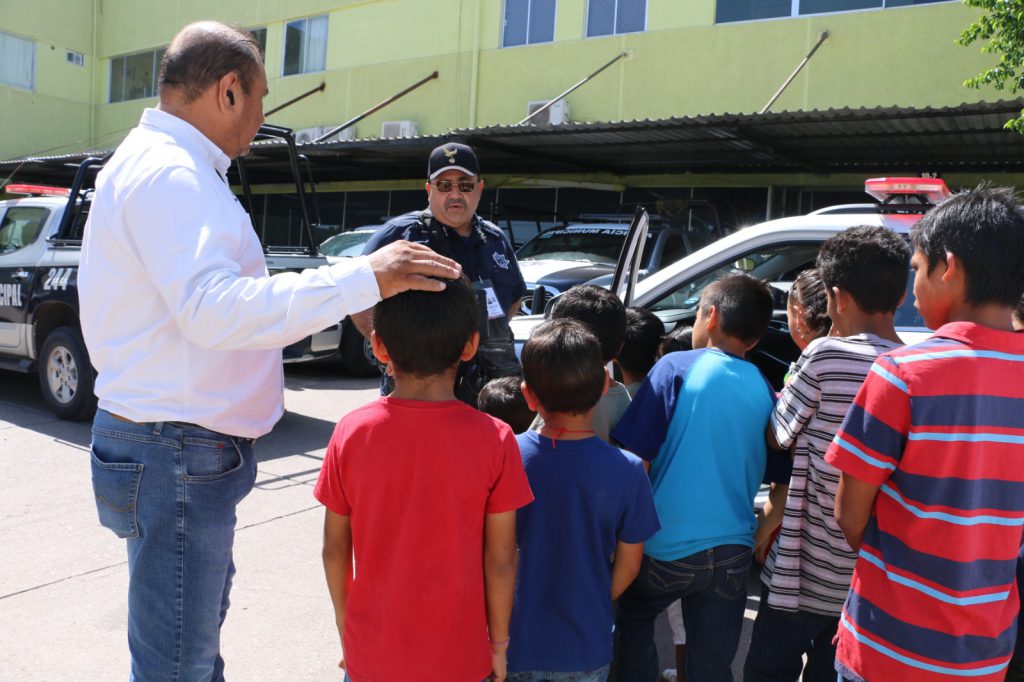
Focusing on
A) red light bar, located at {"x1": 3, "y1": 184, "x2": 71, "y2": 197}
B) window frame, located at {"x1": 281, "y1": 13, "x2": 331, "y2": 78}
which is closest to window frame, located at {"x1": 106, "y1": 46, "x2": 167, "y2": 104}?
window frame, located at {"x1": 281, "y1": 13, "x2": 331, "y2": 78}

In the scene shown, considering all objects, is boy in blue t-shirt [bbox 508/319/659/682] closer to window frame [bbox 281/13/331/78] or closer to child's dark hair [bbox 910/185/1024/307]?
child's dark hair [bbox 910/185/1024/307]

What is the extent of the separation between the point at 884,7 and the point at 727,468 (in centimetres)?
1201

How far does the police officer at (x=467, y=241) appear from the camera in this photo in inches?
132

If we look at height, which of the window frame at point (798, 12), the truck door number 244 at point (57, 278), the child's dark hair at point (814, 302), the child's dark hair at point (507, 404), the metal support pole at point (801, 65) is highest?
the window frame at point (798, 12)

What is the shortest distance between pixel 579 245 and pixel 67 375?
6324mm

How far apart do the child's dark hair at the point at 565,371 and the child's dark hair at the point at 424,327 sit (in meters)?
0.32

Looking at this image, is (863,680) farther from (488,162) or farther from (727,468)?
(488,162)

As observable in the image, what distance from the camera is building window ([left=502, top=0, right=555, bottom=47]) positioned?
50.4 ft

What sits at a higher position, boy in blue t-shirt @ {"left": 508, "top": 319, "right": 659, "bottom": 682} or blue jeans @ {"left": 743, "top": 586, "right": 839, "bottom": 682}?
boy in blue t-shirt @ {"left": 508, "top": 319, "right": 659, "bottom": 682}

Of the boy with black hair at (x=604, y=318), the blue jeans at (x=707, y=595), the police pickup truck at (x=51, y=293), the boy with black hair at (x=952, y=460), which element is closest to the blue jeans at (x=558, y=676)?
the blue jeans at (x=707, y=595)

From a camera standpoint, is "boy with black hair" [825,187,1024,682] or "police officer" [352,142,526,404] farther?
"police officer" [352,142,526,404]

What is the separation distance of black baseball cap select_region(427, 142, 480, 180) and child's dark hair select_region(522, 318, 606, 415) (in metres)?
1.46

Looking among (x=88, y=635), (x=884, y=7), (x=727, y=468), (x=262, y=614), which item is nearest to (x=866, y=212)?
(x=727, y=468)

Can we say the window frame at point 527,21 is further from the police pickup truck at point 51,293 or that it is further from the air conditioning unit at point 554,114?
the police pickup truck at point 51,293
